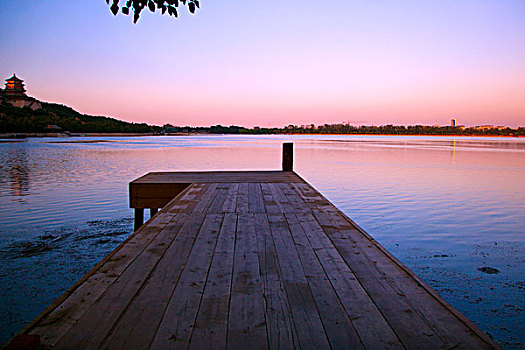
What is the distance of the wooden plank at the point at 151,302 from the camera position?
1.83 metres

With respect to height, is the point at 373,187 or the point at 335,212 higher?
the point at 335,212

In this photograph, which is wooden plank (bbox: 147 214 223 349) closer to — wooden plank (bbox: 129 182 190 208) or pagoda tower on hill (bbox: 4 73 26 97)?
wooden plank (bbox: 129 182 190 208)

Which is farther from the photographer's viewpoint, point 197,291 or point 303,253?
point 303,253

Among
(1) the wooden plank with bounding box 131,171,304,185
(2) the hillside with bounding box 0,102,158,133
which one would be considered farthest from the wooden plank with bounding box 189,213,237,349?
(2) the hillside with bounding box 0,102,158,133

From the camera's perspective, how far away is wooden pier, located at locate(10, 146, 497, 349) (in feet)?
6.05

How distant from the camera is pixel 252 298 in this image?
7.54 ft

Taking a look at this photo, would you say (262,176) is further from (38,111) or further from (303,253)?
(38,111)

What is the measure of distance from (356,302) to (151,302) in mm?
1220

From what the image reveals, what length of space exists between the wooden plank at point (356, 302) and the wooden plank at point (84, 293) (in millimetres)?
1499

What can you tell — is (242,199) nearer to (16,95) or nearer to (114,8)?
(114,8)

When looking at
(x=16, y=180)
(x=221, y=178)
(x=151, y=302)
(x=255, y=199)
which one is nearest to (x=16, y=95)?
(x=16, y=180)

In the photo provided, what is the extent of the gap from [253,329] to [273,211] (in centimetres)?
309

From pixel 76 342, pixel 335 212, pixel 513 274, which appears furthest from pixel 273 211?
pixel 513 274

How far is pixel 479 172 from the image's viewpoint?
21.7m
